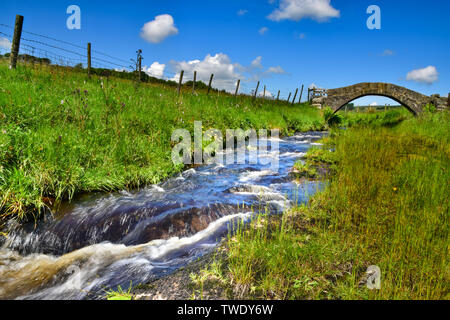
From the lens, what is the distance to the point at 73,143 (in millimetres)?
4977

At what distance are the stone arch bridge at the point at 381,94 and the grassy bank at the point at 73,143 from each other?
27.6 metres

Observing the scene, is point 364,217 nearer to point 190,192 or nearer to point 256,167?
point 190,192

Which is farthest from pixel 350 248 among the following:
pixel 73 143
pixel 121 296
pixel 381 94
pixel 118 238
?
pixel 381 94

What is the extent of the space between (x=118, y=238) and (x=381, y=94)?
35.7 m

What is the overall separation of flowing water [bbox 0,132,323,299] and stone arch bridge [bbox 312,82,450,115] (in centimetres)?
3033

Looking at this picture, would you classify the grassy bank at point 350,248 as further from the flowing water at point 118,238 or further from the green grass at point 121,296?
the green grass at point 121,296

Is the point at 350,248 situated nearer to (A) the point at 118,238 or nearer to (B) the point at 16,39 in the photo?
(A) the point at 118,238

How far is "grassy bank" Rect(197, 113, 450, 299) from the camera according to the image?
2123 millimetres

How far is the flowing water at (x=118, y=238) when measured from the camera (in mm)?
2686

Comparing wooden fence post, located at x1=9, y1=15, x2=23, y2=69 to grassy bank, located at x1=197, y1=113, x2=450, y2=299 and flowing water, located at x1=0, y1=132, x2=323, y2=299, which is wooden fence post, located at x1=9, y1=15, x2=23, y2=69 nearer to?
flowing water, located at x1=0, y1=132, x2=323, y2=299

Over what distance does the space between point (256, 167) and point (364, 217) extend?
13.3 ft

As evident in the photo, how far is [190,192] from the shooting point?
507 cm

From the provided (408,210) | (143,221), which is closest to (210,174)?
(143,221)

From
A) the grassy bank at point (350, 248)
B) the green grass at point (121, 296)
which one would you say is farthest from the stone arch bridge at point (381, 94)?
the green grass at point (121, 296)
